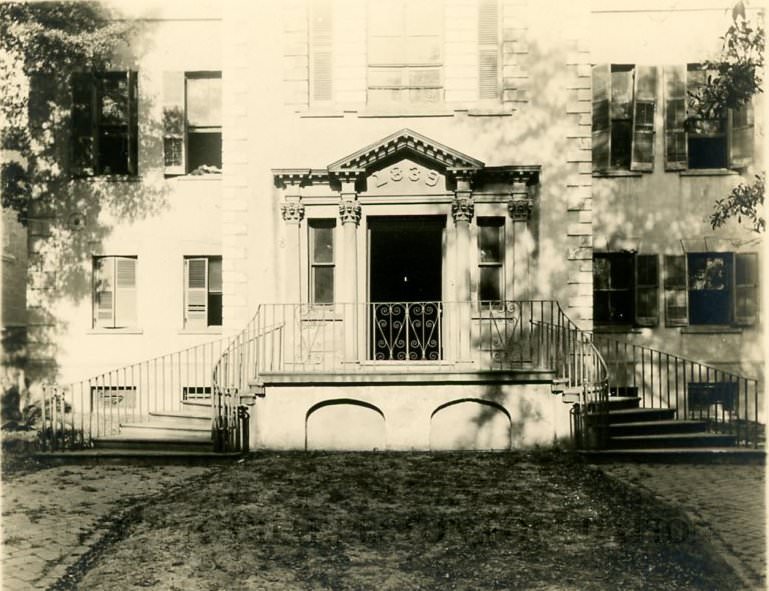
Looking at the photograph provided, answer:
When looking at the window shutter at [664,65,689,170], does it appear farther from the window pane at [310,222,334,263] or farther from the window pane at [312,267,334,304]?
the window pane at [312,267,334,304]

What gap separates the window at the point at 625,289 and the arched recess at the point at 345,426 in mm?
5992

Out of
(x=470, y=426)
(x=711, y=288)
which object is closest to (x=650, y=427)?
(x=470, y=426)

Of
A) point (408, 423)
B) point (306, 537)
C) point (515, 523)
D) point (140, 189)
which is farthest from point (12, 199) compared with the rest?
point (515, 523)

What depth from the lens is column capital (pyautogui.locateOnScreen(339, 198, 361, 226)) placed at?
1338 centimetres

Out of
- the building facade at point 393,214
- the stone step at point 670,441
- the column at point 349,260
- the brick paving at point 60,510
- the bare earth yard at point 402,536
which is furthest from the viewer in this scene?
the column at point 349,260

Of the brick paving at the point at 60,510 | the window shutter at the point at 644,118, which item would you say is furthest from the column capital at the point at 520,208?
the brick paving at the point at 60,510

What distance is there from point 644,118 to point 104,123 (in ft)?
38.1

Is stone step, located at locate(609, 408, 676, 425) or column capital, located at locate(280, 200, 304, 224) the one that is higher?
column capital, located at locate(280, 200, 304, 224)

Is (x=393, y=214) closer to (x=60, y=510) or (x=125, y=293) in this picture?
(x=125, y=293)

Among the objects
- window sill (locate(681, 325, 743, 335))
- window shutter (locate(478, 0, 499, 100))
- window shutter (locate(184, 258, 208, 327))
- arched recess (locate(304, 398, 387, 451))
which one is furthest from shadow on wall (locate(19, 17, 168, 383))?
window sill (locate(681, 325, 743, 335))

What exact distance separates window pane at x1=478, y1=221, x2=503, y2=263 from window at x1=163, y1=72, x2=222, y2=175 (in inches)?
236

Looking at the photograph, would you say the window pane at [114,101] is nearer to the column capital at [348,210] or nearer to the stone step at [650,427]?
→ the column capital at [348,210]

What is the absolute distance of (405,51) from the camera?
13.8 m

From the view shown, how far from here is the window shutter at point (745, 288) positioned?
50.7 feet
